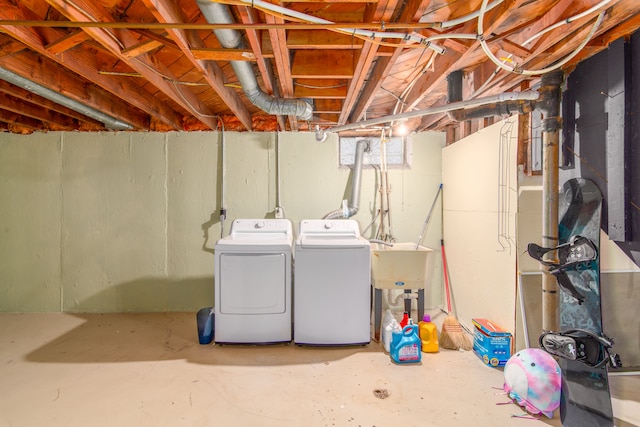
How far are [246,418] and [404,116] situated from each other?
234 centimetres

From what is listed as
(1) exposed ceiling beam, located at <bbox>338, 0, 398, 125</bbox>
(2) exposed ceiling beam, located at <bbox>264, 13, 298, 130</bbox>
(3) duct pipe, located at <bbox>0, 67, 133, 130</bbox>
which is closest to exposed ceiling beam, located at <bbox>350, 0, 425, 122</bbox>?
(1) exposed ceiling beam, located at <bbox>338, 0, 398, 125</bbox>

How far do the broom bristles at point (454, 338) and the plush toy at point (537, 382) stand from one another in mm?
746

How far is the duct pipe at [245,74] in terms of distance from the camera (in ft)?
4.88

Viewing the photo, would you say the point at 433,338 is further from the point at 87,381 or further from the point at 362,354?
the point at 87,381

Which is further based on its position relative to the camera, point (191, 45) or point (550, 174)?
point (550, 174)

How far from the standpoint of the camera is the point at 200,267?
3541mm

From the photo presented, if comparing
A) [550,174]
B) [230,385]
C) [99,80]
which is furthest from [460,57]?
[230,385]

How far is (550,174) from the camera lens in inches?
78.2

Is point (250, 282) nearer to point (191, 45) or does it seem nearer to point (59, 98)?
point (191, 45)

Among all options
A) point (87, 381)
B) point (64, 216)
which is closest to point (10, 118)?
point (64, 216)

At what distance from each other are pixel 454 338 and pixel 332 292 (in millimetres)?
1116

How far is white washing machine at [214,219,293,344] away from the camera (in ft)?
8.64

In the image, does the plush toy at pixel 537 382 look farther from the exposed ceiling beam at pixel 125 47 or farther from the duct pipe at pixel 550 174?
the exposed ceiling beam at pixel 125 47

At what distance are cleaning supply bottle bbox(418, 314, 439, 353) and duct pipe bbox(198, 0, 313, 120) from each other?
2.08 metres
